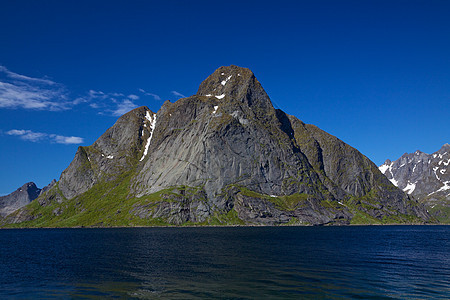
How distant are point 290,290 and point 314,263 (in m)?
23.3

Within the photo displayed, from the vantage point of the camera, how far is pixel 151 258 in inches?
2822

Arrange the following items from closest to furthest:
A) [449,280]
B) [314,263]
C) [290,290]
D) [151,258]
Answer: [290,290] < [449,280] < [314,263] < [151,258]

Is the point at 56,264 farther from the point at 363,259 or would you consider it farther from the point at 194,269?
the point at 363,259

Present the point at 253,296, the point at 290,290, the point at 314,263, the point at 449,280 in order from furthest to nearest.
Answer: the point at 314,263
the point at 449,280
the point at 290,290
the point at 253,296

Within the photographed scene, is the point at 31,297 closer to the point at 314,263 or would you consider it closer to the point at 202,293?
the point at 202,293

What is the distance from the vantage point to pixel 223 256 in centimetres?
7175

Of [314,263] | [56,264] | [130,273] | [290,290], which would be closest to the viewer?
[290,290]

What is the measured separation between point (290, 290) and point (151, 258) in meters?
40.0

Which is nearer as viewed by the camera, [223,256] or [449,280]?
[449,280]

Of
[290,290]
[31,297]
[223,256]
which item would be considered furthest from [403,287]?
[31,297]

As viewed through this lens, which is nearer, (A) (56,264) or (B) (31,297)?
(B) (31,297)

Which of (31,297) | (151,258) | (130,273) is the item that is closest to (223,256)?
(151,258)

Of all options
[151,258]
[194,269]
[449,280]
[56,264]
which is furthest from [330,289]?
[56,264]

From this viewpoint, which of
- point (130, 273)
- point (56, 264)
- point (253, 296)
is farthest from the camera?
point (56, 264)
